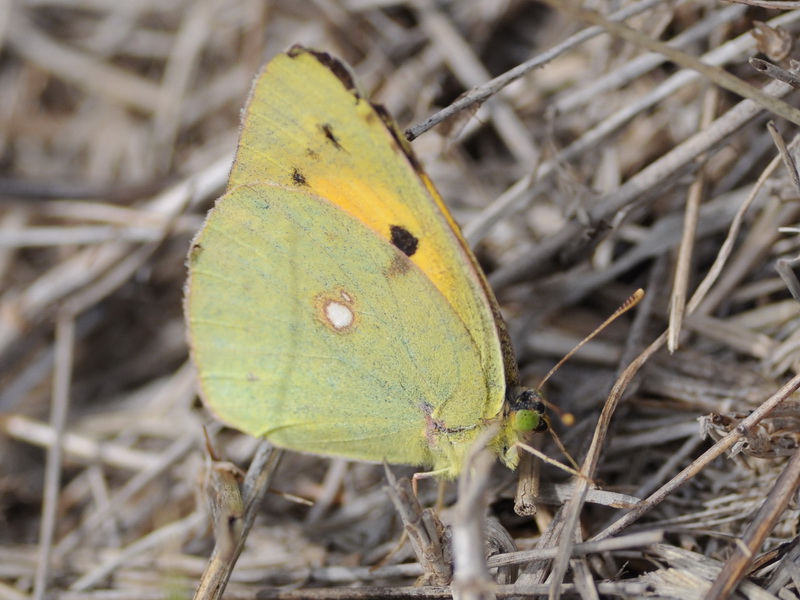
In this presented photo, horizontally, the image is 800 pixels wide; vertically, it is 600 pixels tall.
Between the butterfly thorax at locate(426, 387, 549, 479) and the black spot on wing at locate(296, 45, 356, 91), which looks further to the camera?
the butterfly thorax at locate(426, 387, 549, 479)

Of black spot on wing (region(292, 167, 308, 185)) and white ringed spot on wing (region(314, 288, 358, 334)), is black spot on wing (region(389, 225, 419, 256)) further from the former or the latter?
black spot on wing (region(292, 167, 308, 185))

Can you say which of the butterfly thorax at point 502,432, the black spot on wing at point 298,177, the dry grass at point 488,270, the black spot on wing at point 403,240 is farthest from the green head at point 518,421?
the black spot on wing at point 298,177

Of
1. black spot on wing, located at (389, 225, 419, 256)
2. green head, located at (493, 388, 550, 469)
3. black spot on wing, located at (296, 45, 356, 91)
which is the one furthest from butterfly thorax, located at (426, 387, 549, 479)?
black spot on wing, located at (296, 45, 356, 91)

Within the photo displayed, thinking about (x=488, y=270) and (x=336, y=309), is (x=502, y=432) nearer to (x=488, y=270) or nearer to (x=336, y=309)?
(x=336, y=309)

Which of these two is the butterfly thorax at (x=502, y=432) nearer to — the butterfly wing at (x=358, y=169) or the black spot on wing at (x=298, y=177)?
the butterfly wing at (x=358, y=169)

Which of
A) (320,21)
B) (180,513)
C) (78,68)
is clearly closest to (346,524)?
(180,513)

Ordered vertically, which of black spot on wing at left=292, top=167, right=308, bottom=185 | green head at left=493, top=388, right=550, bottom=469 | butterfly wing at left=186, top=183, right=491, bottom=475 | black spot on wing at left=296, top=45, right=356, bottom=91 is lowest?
green head at left=493, top=388, right=550, bottom=469

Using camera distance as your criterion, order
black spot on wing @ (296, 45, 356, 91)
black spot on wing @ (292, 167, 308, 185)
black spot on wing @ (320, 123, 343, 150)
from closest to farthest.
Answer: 1. black spot on wing @ (296, 45, 356, 91)
2. black spot on wing @ (320, 123, 343, 150)
3. black spot on wing @ (292, 167, 308, 185)
